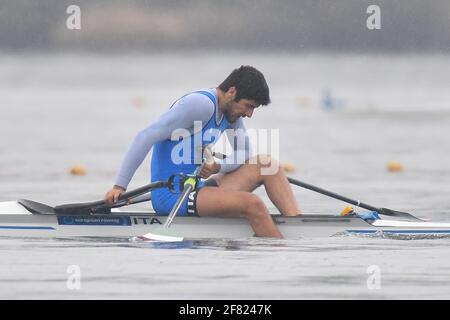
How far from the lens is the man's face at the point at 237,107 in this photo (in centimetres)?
1127

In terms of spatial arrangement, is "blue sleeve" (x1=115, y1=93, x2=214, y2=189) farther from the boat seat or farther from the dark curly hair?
the boat seat

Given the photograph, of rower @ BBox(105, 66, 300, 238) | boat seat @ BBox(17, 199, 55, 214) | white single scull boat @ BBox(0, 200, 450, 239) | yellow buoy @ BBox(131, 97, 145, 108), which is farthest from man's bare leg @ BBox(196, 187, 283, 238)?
yellow buoy @ BBox(131, 97, 145, 108)

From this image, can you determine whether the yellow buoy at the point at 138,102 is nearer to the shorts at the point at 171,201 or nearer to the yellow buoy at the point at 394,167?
the yellow buoy at the point at 394,167

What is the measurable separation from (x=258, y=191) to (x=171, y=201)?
5060mm

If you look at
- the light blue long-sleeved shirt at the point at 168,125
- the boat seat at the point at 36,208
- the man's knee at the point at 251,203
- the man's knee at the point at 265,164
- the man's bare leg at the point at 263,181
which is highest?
→ the light blue long-sleeved shirt at the point at 168,125

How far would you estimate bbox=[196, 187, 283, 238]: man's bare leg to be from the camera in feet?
37.3

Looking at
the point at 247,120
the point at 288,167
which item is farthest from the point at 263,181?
the point at 247,120

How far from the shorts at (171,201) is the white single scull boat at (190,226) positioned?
5 centimetres

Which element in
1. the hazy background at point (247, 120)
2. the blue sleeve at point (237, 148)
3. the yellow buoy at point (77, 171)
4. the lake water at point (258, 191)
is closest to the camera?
the lake water at point (258, 191)

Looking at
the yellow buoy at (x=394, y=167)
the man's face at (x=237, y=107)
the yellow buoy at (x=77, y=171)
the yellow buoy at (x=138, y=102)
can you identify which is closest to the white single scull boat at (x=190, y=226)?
the man's face at (x=237, y=107)

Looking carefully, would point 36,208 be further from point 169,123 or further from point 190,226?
point 169,123

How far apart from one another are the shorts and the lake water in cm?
28
